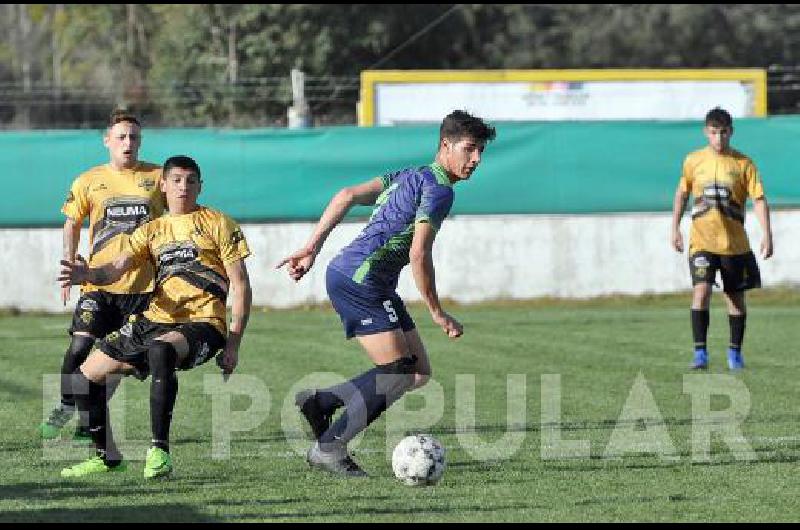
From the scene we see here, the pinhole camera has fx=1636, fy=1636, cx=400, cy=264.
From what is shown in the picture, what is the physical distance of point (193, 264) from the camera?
852 cm

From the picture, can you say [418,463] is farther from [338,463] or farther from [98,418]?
[98,418]

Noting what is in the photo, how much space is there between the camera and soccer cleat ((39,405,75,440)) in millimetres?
10016

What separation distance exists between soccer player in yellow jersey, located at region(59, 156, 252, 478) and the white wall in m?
12.2

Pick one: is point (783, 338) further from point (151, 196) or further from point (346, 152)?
point (151, 196)

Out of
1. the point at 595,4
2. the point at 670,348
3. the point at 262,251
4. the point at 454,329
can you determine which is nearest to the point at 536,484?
the point at 454,329

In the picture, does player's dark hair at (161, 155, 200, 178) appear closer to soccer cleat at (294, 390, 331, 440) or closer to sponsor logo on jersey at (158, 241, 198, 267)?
sponsor logo on jersey at (158, 241, 198, 267)

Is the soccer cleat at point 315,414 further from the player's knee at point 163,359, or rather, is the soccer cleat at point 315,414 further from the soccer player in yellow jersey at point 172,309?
the player's knee at point 163,359

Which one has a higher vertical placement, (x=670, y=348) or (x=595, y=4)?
(x=595, y=4)

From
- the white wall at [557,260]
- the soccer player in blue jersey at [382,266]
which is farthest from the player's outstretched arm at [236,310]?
the white wall at [557,260]

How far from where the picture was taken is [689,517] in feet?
23.6

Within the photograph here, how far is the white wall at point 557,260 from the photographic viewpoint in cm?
2103

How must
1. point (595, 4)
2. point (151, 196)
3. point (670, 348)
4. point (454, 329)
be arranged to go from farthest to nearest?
point (595, 4)
point (670, 348)
point (151, 196)
point (454, 329)

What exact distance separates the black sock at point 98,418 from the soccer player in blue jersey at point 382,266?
106cm

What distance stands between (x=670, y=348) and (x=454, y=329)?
8.09 metres
